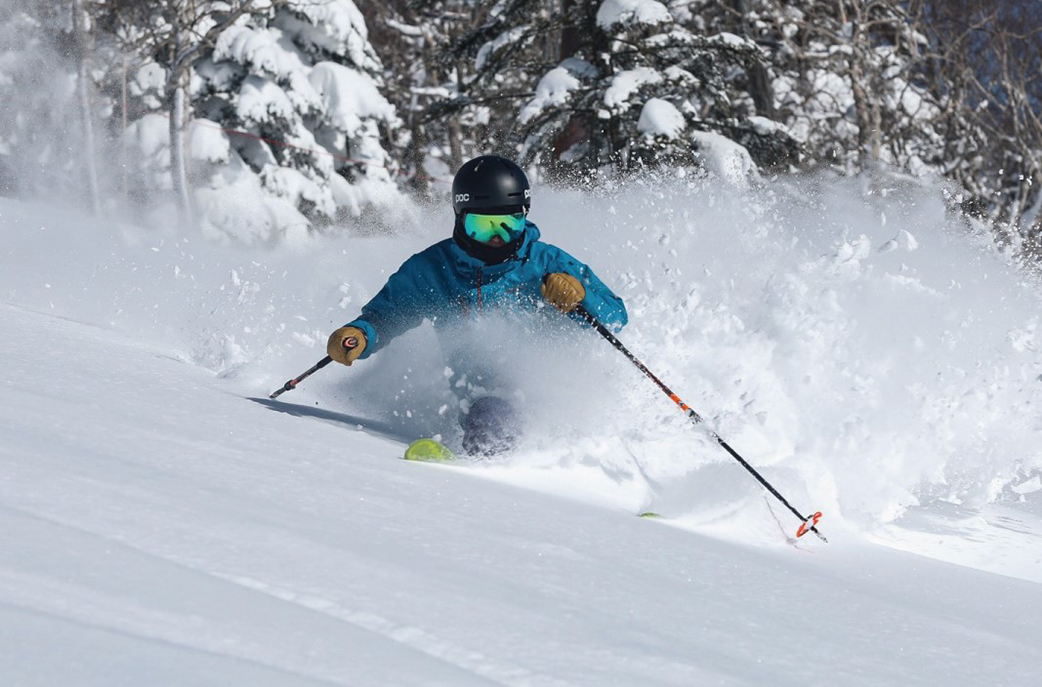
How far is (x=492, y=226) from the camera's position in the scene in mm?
4750

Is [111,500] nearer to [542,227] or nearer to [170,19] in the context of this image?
[542,227]

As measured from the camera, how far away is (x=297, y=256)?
32.4 feet

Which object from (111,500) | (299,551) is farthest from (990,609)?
(111,500)

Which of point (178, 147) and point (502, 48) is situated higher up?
point (502, 48)

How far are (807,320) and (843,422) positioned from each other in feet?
2.48

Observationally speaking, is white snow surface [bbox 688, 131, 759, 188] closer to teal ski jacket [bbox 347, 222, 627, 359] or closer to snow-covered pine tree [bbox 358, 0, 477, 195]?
teal ski jacket [bbox 347, 222, 627, 359]

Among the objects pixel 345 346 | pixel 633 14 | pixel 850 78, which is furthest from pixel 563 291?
pixel 850 78

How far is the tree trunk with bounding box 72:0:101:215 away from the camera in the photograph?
16578mm

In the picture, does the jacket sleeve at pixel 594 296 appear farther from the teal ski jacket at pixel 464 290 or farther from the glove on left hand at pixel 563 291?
the glove on left hand at pixel 563 291

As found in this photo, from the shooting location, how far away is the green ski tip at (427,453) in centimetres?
391

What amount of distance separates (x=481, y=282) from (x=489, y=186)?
1.44 ft

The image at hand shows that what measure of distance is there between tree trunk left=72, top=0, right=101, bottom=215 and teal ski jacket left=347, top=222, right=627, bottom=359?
506 inches

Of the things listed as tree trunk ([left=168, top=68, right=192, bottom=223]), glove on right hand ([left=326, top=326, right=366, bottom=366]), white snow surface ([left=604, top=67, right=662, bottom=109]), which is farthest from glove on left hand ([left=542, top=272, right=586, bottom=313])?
tree trunk ([left=168, top=68, right=192, bottom=223])

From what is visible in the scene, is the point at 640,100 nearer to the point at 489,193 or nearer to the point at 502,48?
the point at 502,48
